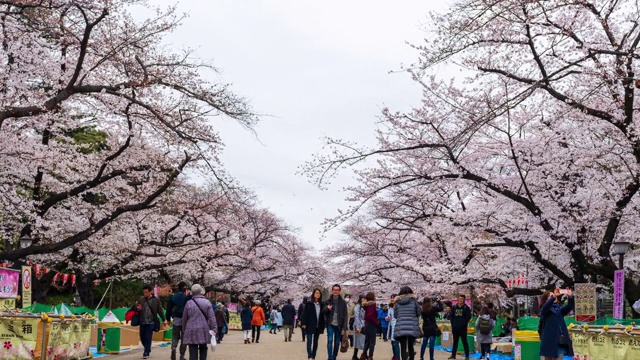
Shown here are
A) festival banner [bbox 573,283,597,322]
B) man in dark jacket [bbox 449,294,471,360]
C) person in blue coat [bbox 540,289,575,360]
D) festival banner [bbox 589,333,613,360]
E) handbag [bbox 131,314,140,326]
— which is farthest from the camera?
man in dark jacket [bbox 449,294,471,360]

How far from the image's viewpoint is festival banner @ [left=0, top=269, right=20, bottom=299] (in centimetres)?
1473

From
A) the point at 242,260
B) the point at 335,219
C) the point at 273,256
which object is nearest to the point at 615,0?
the point at 335,219

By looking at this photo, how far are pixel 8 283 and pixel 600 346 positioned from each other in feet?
36.4

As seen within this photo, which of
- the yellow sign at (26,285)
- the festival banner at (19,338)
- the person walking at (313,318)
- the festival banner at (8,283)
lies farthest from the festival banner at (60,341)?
the person walking at (313,318)

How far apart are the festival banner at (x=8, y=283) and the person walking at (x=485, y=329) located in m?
11.0

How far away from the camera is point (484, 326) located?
19203 mm

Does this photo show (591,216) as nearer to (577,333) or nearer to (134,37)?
(577,333)

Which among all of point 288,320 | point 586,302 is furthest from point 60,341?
point 288,320

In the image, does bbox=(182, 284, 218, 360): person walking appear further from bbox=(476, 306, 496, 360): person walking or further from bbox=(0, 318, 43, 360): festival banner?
bbox=(476, 306, 496, 360): person walking

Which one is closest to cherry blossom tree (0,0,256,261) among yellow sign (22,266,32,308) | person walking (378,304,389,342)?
yellow sign (22,266,32,308)

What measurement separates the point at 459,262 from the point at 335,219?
10135 millimetres

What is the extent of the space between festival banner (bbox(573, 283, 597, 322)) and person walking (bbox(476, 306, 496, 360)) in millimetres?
3939

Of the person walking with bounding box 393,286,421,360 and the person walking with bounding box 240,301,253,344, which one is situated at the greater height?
the person walking with bounding box 393,286,421,360

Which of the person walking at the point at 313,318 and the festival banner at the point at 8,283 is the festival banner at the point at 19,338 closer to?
the festival banner at the point at 8,283
